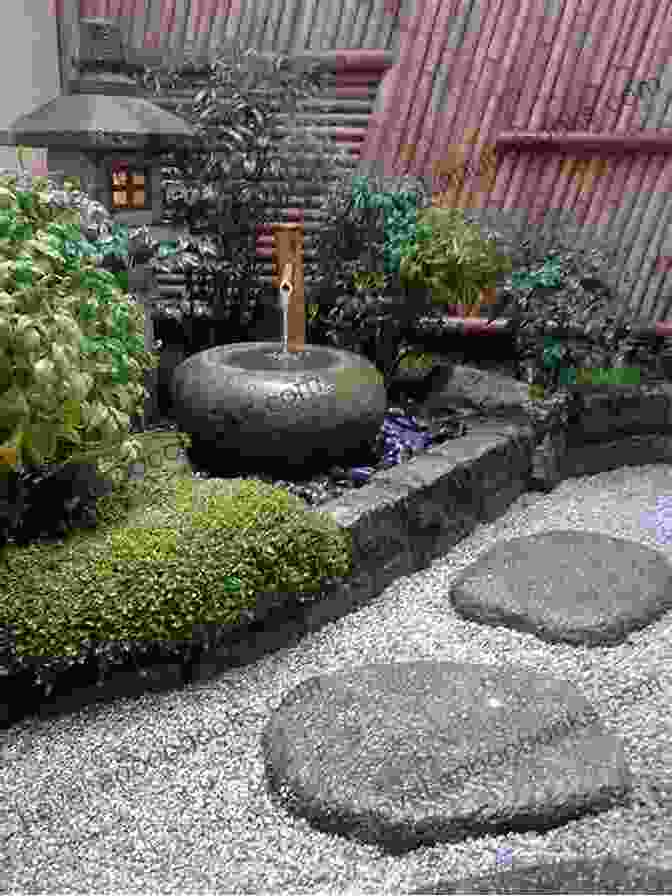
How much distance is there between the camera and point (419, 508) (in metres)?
5.15

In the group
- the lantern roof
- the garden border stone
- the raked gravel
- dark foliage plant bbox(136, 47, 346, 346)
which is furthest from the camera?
dark foliage plant bbox(136, 47, 346, 346)

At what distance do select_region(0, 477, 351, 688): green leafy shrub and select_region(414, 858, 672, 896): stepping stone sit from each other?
1525 millimetres

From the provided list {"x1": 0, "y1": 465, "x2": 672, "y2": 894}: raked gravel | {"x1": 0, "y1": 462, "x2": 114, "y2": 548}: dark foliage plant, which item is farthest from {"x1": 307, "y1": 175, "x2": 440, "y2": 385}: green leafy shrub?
{"x1": 0, "y1": 462, "x2": 114, "y2": 548}: dark foliage plant

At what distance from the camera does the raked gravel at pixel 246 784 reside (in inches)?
118

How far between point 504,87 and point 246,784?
5.93 metres

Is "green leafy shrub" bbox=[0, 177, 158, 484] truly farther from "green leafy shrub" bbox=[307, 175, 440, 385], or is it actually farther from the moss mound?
"green leafy shrub" bbox=[307, 175, 440, 385]

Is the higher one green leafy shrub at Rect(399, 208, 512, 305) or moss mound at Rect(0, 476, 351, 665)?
green leafy shrub at Rect(399, 208, 512, 305)

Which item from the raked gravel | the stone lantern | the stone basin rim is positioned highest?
the stone lantern

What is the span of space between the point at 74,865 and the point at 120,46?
4.69 metres

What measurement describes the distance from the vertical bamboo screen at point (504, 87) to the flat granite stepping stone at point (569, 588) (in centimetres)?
291

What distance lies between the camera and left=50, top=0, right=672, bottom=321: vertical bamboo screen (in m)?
7.45

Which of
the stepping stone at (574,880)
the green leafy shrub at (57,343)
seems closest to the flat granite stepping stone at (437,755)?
the stepping stone at (574,880)

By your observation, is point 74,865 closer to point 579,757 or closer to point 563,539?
point 579,757

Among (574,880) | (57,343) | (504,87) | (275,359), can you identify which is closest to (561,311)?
(275,359)
